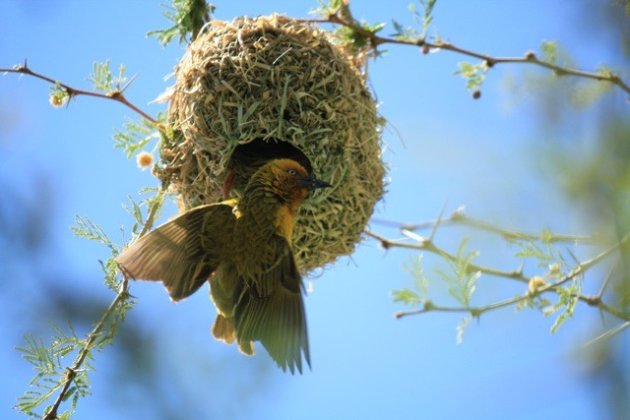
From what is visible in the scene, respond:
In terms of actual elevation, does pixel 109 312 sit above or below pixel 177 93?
below

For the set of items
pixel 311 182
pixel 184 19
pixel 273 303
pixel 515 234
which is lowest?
pixel 515 234

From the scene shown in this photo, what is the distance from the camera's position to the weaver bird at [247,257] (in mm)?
2693

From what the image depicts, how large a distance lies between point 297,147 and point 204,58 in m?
0.51

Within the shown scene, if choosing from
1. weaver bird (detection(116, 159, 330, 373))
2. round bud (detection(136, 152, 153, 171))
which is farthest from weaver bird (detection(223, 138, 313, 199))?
round bud (detection(136, 152, 153, 171))

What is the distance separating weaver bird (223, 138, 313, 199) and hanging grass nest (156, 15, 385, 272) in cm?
2

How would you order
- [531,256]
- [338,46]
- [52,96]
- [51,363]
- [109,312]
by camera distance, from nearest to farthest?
[531,256] → [109,312] → [51,363] → [52,96] → [338,46]

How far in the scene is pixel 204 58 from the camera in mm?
2975

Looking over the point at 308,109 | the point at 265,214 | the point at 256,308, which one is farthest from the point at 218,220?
the point at 308,109

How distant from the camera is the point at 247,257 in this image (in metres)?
2.82

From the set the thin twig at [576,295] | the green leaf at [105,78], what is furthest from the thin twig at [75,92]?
the thin twig at [576,295]

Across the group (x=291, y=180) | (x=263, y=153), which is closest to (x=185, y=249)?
(x=291, y=180)

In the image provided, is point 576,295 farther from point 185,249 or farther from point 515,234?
point 185,249

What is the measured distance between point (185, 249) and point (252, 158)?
546 mm

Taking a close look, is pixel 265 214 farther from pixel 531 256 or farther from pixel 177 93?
pixel 531 256
